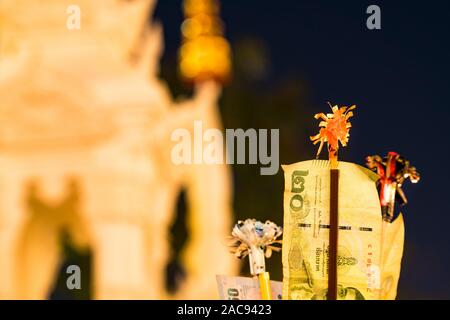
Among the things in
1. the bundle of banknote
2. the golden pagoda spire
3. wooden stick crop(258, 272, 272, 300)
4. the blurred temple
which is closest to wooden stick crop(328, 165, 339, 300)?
the bundle of banknote

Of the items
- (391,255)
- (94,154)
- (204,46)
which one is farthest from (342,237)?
(204,46)

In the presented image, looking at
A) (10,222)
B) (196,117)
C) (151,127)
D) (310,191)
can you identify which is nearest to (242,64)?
(196,117)

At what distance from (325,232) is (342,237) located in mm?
90

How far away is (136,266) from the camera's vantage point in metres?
14.8

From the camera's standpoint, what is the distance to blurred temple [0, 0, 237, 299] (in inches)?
580

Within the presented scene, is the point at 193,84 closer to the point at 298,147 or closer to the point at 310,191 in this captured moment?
the point at 298,147

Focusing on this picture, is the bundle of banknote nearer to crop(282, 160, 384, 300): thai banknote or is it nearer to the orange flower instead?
crop(282, 160, 384, 300): thai banknote

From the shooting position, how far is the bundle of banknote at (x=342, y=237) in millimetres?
4668

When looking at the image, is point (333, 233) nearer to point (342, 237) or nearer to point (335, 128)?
point (342, 237)

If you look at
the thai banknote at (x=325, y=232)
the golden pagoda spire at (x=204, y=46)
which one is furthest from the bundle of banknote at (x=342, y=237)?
the golden pagoda spire at (x=204, y=46)

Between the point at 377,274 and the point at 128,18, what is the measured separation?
41.5 feet

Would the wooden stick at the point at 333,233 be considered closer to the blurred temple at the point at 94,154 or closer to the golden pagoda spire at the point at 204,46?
the blurred temple at the point at 94,154

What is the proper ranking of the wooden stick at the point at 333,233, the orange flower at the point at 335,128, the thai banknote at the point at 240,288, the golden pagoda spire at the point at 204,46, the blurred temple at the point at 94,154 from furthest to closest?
the golden pagoda spire at the point at 204,46 < the blurred temple at the point at 94,154 < the thai banknote at the point at 240,288 < the orange flower at the point at 335,128 < the wooden stick at the point at 333,233

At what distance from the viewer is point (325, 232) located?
15.5 ft
